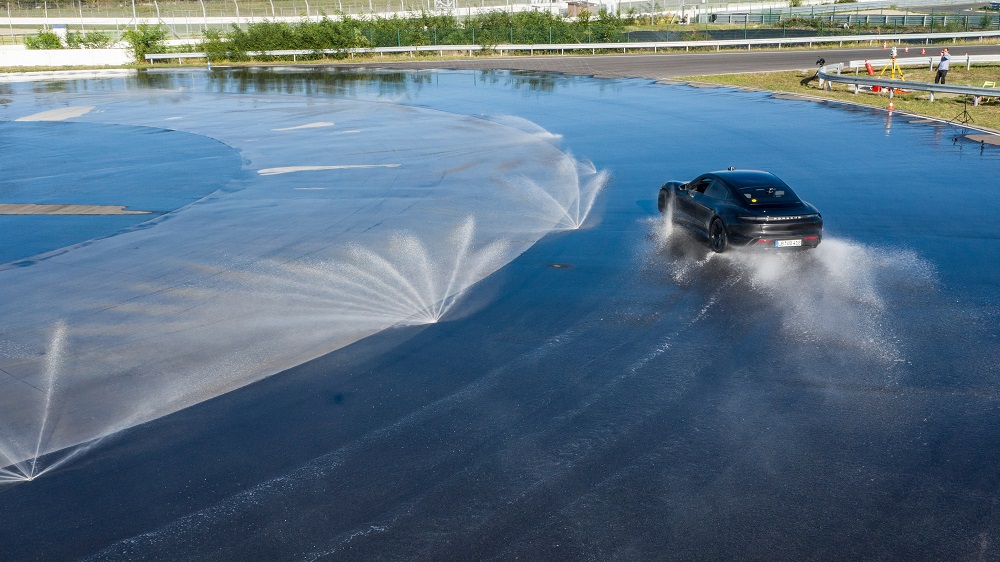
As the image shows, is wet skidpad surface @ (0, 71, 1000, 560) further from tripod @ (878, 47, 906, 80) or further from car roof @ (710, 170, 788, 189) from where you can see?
tripod @ (878, 47, 906, 80)

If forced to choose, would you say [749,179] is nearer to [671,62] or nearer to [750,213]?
[750,213]

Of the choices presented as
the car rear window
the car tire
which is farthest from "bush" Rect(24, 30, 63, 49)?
the car rear window

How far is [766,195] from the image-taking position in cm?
1559

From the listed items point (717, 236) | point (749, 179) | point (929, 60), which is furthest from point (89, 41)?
point (717, 236)

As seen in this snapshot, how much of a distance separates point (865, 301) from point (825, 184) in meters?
9.14

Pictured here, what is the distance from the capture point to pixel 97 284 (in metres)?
14.6

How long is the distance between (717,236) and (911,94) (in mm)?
30304

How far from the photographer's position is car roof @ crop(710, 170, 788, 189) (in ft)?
52.2

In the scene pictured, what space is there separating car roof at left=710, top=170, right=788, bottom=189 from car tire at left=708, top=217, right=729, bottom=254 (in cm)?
82

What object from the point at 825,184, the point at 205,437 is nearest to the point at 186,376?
the point at 205,437

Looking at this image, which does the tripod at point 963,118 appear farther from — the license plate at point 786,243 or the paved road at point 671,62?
the paved road at point 671,62

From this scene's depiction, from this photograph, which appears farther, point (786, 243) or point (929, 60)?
point (929, 60)

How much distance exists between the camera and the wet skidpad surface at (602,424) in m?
7.35

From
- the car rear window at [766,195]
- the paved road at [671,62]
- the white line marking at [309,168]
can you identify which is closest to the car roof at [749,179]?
the car rear window at [766,195]
